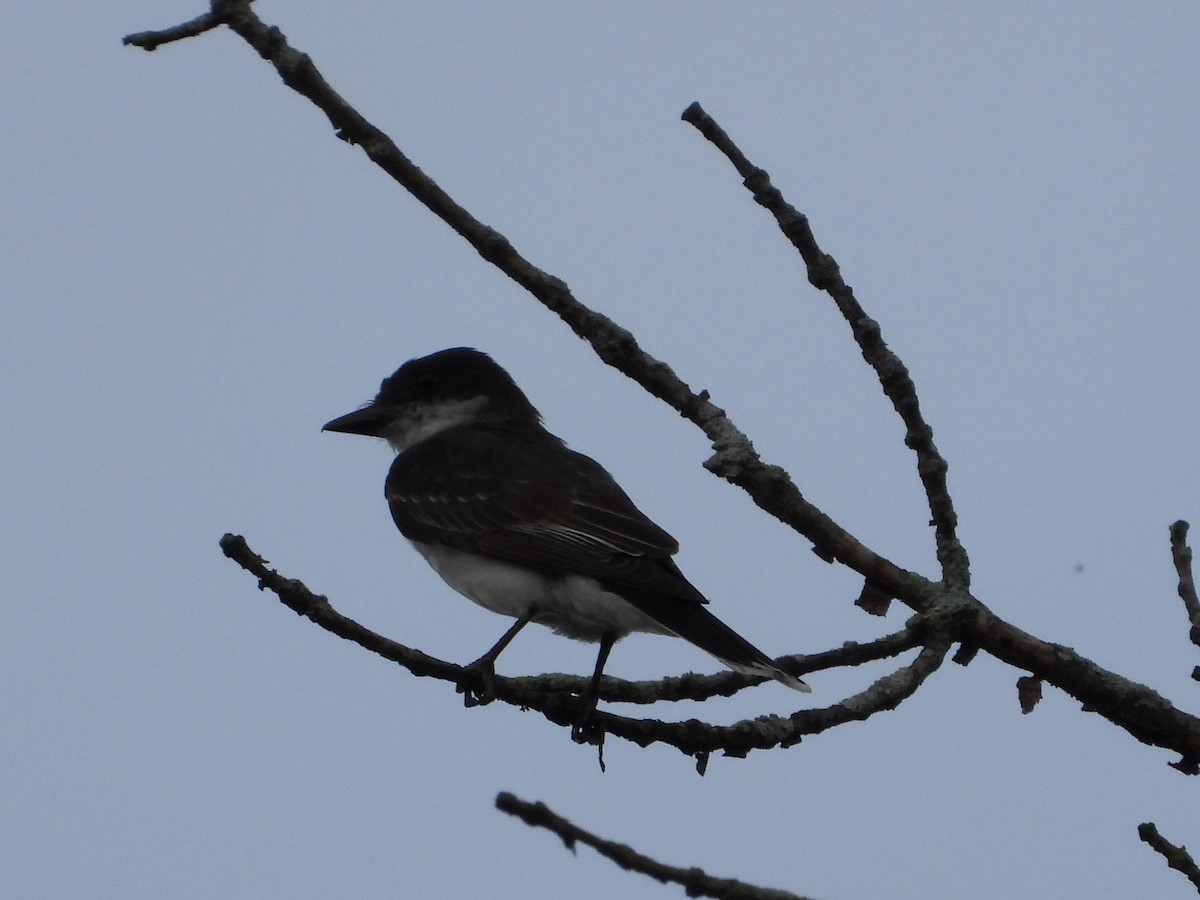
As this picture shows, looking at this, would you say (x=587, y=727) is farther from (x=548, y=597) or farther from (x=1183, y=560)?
(x=1183, y=560)

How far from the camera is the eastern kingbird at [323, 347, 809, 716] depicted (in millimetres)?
6129

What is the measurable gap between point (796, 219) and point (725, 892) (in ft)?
6.63

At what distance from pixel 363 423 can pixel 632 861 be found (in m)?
6.74

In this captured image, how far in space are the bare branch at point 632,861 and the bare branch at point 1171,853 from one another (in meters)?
1.38

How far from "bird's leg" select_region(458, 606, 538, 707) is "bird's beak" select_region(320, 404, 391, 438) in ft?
8.71

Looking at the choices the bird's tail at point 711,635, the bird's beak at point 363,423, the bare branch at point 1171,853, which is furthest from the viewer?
the bird's beak at point 363,423

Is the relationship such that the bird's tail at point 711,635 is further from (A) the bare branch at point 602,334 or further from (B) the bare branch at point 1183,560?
(B) the bare branch at point 1183,560

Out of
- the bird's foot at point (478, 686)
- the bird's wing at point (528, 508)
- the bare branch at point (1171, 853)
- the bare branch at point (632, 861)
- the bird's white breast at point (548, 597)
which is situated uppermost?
the bird's wing at point (528, 508)

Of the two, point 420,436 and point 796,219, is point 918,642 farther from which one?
point 420,436

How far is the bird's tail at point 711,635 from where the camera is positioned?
16.3 ft

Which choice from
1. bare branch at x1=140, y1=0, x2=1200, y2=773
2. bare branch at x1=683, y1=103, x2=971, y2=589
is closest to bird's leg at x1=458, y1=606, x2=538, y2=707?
bare branch at x1=140, y1=0, x2=1200, y2=773

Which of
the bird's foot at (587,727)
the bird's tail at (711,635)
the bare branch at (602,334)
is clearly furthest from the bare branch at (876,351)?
the bird's foot at (587,727)

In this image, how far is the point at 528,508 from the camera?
7156mm

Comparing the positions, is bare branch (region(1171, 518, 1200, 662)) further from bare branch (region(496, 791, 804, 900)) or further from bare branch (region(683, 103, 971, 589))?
bare branch (region(496, 791, 804, 900))
